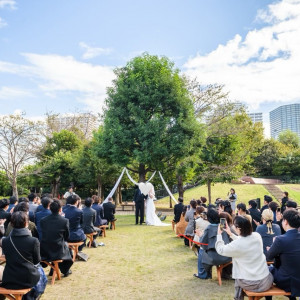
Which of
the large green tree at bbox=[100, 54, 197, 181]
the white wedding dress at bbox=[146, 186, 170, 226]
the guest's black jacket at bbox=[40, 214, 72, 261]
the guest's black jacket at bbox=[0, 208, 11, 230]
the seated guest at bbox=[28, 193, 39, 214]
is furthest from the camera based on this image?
the large green tree at bbox=[100, 54, 197, 181]

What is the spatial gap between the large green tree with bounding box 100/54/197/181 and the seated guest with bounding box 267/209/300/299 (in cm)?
1316

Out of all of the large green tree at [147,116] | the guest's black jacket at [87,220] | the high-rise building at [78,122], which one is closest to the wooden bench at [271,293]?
the guest's black jacket at [87,220]

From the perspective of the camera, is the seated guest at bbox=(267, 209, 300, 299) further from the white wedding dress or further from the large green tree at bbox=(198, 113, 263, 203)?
the large green tree at bbox=(198, 113, 263, 203)

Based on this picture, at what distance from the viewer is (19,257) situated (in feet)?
14.0

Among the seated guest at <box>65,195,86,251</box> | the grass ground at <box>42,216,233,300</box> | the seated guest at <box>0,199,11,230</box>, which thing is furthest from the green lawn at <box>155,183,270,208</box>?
the seated guest at <box>0,199,11,230</box>

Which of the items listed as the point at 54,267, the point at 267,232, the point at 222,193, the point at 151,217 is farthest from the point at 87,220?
the point at 222,193

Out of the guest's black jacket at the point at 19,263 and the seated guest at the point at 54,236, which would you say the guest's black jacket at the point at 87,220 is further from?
the guest's black jacket at the point at 19,263

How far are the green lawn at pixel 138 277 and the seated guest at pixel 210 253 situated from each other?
248 mm

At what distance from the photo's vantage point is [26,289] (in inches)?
170

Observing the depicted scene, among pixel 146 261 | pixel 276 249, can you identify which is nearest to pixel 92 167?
pixel 146 261

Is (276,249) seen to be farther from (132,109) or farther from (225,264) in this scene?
(132,109)

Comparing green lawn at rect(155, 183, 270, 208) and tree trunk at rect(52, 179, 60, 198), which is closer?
green lawn at rect(155, 183, 270, 208)

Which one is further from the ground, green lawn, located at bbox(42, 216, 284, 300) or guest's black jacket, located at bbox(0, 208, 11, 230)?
guest's black jacket, located at bbox(0, 208, 11, 230)

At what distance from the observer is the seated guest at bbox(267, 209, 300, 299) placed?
417 centimetres
